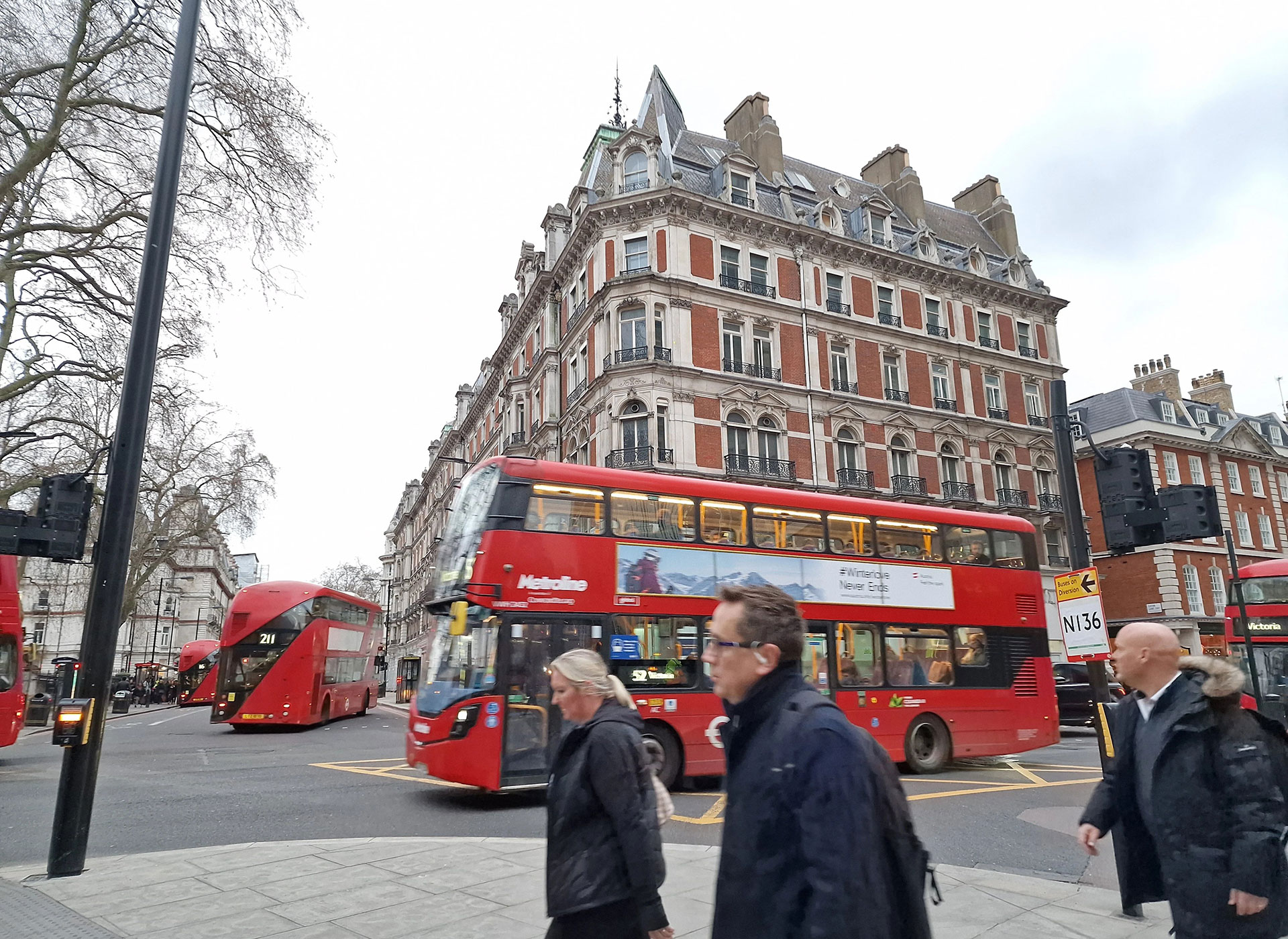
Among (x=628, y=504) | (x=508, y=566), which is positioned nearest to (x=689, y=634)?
(x=628, y=504)

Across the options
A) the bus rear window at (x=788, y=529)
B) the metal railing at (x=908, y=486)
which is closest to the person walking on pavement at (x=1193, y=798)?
the bus rear window at (x=788, y=529)

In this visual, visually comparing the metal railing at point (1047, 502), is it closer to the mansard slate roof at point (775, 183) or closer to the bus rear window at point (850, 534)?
the mansard slate roof at point (775, 183)

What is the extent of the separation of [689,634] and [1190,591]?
118 ft

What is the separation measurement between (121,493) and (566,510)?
206 inches

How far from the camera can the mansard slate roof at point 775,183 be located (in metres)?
32.5

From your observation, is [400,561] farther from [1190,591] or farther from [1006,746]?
[1006,746]

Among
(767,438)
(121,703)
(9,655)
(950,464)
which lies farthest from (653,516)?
(121,703)

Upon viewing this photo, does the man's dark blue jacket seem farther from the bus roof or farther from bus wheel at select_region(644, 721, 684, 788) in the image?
bus wheel at select_region(644, 721, 684, 788)

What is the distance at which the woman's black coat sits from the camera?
2.82 metres

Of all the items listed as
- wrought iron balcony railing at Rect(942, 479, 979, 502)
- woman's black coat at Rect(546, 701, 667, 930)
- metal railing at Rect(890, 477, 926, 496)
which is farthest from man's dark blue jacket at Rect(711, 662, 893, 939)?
wrought iron balcony railing at Rect(942, 479, 979, 502)

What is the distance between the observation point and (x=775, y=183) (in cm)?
3388

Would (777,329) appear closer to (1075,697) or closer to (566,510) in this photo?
(1075,697)

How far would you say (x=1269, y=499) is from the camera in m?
42.4

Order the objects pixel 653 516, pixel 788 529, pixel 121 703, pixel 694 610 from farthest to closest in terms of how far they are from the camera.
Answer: pixel 121 703 < pixel 788 529 < pixel 653 516 < pixel 694 610
